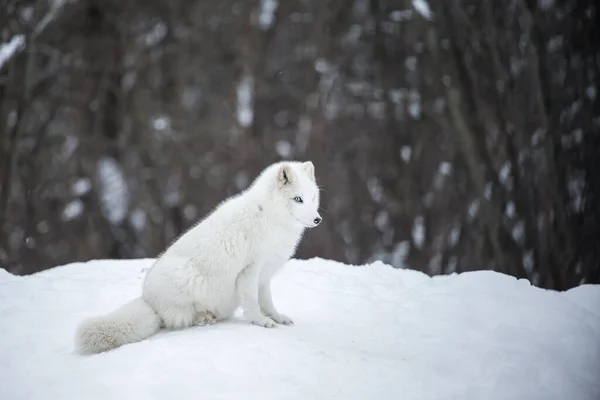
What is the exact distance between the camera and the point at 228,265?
342 centimetres

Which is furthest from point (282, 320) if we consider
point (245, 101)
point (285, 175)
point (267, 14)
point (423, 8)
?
point (423, 8)

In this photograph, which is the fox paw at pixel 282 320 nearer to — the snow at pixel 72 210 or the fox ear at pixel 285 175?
the fox ear at pixel 285 175

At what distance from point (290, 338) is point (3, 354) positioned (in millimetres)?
1844

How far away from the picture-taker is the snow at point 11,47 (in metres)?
9.80

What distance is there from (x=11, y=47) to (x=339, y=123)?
687 centimetres

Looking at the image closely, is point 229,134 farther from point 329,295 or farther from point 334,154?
point 329,295

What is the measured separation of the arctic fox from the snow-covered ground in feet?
0.53

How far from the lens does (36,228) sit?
9.69m

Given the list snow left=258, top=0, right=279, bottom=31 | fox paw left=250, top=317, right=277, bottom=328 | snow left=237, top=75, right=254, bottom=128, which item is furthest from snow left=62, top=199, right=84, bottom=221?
fox paw left=250, top=317, right=277, bottom=328

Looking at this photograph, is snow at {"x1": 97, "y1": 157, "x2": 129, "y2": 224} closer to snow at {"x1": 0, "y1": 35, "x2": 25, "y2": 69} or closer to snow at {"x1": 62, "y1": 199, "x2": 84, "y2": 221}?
snow at {"x1": 62, "y1": 199, "x2": 84, "y2": 221}

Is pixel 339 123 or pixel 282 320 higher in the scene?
pixel 339 123

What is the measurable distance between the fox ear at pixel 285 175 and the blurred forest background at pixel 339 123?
6.13 metres

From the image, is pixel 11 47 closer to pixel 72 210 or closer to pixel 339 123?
pixel 72 210

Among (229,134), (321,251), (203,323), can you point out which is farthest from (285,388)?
(229,134)
